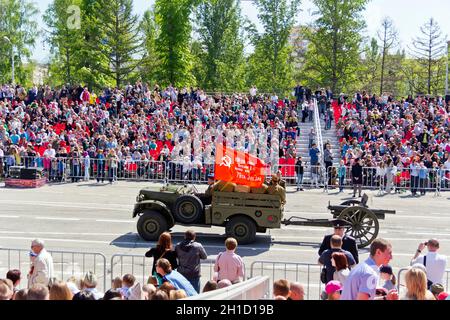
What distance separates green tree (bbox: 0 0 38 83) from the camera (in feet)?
244

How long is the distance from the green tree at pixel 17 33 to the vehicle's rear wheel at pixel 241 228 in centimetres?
6047

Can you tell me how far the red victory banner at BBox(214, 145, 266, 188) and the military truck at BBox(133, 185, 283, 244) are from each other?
34 cm

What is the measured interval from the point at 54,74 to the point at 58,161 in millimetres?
47455

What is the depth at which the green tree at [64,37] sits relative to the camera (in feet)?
211

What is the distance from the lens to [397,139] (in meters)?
31.2

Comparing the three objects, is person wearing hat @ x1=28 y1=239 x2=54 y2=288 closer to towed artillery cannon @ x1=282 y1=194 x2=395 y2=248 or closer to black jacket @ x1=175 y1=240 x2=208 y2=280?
black jacket @ x1=175 y1=240 x2=208 y2=280

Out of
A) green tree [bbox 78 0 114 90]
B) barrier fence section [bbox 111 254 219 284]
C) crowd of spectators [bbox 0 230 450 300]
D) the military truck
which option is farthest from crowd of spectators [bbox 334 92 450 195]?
green tree [bbox 78 0 114 90]

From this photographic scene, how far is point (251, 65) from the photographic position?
228 ft

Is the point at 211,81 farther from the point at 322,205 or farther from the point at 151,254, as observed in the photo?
the point at 151,254

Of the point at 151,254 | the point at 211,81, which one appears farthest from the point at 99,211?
the point at 211,81

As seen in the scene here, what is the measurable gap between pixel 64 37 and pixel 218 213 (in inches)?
2041

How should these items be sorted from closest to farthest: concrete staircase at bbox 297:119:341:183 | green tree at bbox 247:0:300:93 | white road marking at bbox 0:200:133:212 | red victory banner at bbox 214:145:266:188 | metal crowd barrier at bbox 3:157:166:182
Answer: red victory banner at bbox 214:145:266:188 → white road marking at bbox 0:200:133:212 → metal crowd barrier at bbox 3:157:166:182 → concrete staircase at bbox 297:119:341:183 → green tree at bbox 247:0:300:93

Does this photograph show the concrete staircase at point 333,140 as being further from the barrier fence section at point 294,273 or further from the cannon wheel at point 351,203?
the barrier fence section at point 294,273

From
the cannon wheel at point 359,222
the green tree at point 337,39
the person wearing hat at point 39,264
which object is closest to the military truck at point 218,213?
the cannon wheel at point 359,222
